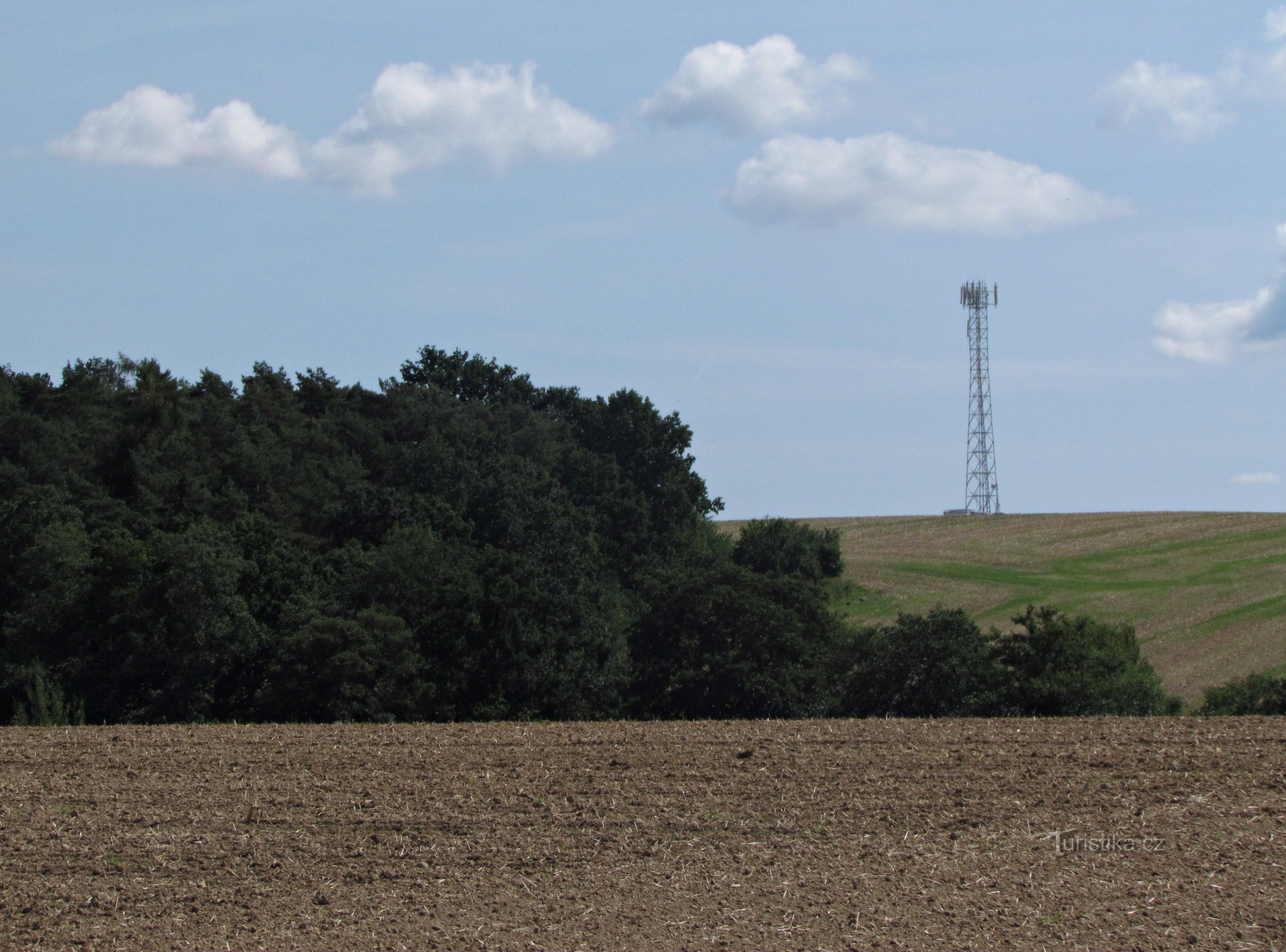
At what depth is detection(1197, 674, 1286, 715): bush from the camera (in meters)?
28.7

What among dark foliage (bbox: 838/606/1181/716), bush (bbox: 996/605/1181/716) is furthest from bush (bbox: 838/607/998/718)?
Answer: bush (bbox: 996/605/1181/716)

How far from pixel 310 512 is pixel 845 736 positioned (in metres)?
43.3

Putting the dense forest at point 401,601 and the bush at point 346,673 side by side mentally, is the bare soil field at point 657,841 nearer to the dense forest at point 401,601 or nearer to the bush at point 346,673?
the dense forest at point 401,601

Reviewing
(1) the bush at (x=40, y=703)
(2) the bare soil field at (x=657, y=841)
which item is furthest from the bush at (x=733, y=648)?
(2) the bare soil field at (x=657, y=841)

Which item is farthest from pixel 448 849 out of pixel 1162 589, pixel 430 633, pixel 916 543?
pixel 916 543

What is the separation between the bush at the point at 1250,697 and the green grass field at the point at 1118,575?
8.63m

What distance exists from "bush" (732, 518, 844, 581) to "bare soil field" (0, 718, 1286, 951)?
4498 centimetres

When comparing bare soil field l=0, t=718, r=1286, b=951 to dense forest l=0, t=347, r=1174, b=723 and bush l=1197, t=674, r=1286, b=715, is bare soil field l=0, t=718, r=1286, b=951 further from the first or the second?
dense forest l=0, t=347, r=1174, b=723

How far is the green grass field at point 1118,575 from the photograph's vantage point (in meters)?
48.3

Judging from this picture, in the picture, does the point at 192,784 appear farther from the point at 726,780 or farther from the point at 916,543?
the point at 916,543

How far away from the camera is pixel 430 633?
1604 inches

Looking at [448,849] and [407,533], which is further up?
[407,533]

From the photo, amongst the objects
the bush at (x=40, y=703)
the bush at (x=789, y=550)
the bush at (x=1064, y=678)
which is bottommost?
the bush at (x=40, y=703)

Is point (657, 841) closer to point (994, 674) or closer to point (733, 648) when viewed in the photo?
point (994, 674)
